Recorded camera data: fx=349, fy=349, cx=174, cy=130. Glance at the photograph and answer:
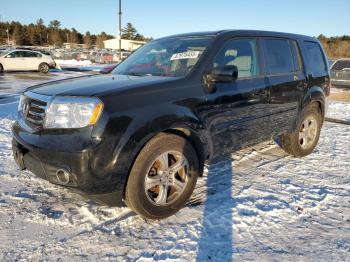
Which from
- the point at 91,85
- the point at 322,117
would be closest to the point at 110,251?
the point at 91,85

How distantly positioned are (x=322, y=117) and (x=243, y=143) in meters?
2.26

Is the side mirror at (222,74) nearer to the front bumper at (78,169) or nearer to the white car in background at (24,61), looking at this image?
the front bumper at (78,169)

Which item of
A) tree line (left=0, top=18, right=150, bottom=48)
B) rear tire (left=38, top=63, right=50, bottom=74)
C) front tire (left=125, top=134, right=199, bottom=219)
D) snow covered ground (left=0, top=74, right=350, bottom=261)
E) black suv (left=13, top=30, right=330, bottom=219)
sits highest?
tree line (left=0, top=18, right=150, bottom=48)

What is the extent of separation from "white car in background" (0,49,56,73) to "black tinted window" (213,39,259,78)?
821 inches

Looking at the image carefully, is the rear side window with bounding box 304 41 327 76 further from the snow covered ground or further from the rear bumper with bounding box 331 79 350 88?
the rear bumper with bounding box 331 79 350 88

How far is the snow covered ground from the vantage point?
111 inches

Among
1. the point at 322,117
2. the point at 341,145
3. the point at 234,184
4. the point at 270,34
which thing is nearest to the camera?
the point at 234,184

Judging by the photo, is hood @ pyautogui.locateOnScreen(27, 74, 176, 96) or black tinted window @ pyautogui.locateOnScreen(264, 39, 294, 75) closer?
hood @ pyautogui.locateOnScreen(27, 74, 176, 96)

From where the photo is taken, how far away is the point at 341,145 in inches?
244

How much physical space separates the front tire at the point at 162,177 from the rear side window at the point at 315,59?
2.90m

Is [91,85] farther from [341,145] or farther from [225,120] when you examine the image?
[341,145]

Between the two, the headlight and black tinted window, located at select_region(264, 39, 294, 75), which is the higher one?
black tinted window, located at select_region(264, 39, 294, 75)

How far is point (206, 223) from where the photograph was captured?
129 inches

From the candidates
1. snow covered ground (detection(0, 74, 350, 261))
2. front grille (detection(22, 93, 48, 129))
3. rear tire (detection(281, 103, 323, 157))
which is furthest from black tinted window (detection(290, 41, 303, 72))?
front grille (detection(22, 93, 48, 129))
